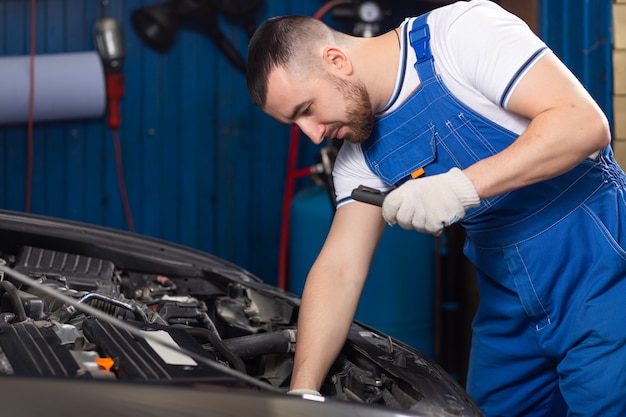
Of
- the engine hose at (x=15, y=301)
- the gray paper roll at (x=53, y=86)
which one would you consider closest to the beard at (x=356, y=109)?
the engine hose at (x=15, y=301)

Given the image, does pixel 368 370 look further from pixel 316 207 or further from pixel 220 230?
pixel 220 230

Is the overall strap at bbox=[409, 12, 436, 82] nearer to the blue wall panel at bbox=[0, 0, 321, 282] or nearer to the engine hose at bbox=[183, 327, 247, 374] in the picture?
the engine hose at bbox=[183, 327, 247, 374]

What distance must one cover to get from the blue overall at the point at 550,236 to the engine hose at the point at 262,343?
0.45m

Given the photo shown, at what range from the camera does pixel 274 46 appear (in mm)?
1829

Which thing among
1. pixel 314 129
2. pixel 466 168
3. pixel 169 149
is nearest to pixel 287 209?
pixel 169 149

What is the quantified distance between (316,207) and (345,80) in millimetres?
1897

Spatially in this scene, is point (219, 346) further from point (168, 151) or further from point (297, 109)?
point (168, 151)

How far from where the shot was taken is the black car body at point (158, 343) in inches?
48.6

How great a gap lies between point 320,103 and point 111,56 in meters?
2.35

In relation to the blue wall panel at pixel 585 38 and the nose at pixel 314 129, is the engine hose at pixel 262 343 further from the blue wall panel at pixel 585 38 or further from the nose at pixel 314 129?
the blue wall panel at pixel 585 38

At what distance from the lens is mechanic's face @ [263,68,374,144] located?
181 cm

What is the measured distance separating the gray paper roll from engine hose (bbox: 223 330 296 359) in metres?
2.29

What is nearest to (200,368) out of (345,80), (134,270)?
(345,80)

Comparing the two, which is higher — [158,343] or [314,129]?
[314,129]
